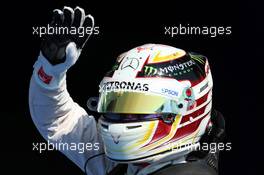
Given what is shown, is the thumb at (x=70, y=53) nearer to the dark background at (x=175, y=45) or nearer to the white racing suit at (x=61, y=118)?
the white racing suit at (x=61, y=118)

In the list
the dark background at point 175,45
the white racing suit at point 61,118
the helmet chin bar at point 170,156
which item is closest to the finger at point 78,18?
the white racing suit at point 61,118

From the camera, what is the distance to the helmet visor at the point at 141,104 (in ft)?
7.57

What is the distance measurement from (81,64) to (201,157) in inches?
51.9

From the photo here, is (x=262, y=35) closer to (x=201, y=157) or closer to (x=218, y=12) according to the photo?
(x=218, y=12)

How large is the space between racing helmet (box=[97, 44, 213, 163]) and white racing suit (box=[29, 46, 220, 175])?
0.10m

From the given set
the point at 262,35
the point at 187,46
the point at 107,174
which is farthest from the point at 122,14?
the point at 107,174

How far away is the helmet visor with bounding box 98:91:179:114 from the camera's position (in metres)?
2.31

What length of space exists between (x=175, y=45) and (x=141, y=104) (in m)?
1.05

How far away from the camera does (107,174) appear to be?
2.51 meters

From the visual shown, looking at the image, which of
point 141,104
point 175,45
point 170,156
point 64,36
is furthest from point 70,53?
point 175,45

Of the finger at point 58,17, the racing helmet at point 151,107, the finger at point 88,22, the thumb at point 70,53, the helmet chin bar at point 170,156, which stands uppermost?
the finger at point 58,17

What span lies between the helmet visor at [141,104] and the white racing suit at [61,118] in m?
0.19

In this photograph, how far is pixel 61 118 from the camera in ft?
8.33

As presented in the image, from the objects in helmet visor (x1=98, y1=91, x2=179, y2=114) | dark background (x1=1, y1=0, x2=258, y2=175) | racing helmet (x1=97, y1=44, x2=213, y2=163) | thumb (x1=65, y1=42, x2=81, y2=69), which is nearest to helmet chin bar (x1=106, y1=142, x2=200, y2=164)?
racing helmet (x1=97, y1=44, x2=213, y2=163)
